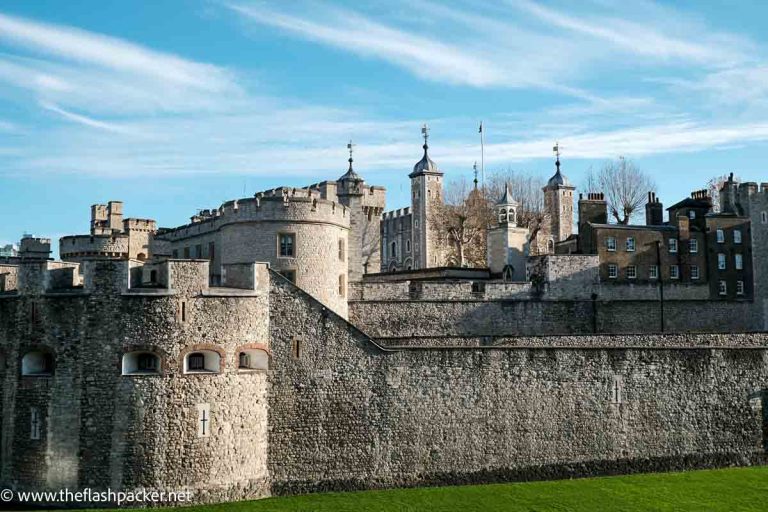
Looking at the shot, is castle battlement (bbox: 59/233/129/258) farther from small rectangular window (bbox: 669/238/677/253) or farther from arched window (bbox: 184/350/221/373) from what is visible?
small rectangular window (bbox: 669/238/677/253)

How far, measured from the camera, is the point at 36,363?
27.9 meters

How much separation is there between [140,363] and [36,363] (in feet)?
11.3

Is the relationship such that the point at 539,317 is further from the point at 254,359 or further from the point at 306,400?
the point at 254,359

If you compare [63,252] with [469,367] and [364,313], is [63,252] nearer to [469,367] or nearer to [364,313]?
[364,313]

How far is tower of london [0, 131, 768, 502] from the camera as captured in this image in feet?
87.5

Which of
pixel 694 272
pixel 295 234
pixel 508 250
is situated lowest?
pixel 694 272

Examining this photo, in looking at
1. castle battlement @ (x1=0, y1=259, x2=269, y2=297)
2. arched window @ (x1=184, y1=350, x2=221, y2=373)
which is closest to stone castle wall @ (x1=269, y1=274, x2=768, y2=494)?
arched window @ (x1=184, y1=350, x2=221, y2=373)

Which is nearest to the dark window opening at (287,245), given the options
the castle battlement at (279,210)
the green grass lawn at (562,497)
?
the castle battlement at (279,210)

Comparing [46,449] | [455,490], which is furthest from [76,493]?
[455,490]

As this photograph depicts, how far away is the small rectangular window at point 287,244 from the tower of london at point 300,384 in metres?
0.05

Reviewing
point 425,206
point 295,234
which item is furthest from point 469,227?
point 295,234

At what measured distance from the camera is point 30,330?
90.0 feet

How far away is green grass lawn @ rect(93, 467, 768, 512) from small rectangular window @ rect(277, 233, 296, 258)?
8.90m

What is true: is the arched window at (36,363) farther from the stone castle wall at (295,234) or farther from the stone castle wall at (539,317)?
the stone castle wall at (539,317)
